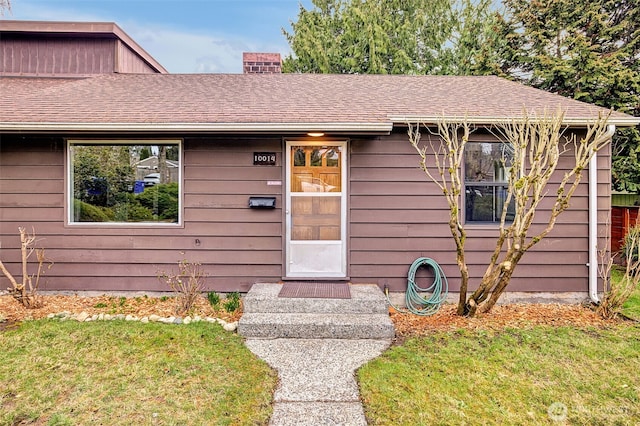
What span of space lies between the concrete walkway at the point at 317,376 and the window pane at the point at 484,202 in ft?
7.44

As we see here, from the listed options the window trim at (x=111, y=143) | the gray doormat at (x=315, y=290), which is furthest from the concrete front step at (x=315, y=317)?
the window trim at (x=111, y=143)

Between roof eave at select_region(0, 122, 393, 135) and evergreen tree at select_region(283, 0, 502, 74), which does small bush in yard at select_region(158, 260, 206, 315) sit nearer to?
roof eave at select_region(0, 122, 393, 135)

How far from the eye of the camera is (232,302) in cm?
448

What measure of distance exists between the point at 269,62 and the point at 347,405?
650 centimetres

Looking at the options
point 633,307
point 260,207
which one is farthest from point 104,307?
point 633,307

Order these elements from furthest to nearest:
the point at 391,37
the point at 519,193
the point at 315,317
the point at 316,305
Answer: the point at 391,37 < the point at 316,305 < the point at 315,317 < the point at 519,193

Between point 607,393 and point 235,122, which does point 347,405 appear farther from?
point 235,122

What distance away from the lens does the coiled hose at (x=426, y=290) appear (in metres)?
4.73

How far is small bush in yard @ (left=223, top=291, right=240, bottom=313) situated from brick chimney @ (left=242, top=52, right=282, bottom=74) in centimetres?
456

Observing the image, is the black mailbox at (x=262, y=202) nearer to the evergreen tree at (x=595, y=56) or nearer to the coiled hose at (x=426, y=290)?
the coiled hose at (x=426, y=290)

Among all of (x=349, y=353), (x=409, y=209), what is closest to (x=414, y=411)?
(x=349, y=353)

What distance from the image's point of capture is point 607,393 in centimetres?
273

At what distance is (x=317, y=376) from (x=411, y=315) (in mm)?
1916

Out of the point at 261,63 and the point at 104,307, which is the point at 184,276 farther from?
the point at 261,63
